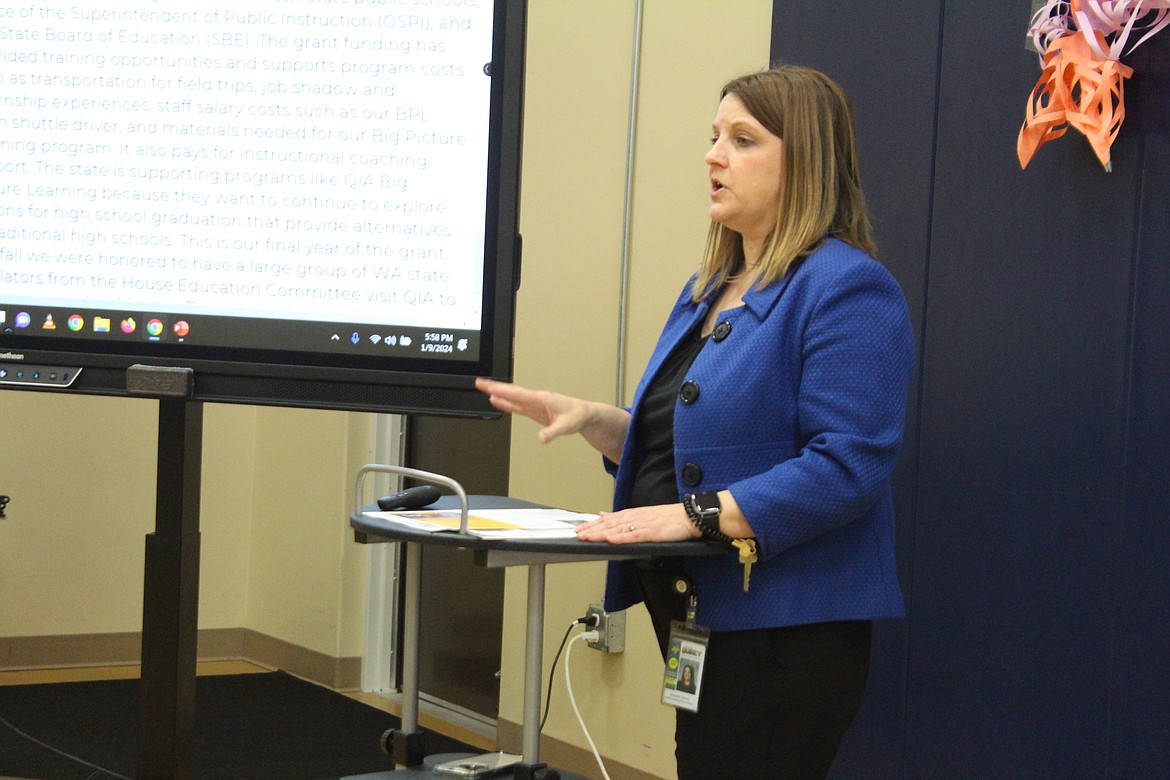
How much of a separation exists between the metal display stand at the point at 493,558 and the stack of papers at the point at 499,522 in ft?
0.07

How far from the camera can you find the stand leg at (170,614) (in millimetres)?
1549

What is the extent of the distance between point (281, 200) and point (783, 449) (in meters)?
0.72

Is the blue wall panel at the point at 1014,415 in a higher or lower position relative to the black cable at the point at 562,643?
higher

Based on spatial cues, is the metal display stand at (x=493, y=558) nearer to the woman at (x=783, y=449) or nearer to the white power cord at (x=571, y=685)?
the woman at (x=783, y=449)

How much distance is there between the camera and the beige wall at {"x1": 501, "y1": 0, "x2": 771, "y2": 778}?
3018 mm

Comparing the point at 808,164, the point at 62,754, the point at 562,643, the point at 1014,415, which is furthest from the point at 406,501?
the point at 62,754

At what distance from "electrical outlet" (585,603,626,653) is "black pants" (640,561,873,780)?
1.51 meters

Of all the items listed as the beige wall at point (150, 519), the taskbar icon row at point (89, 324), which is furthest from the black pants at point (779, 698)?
the beige wall at point (150, 519)

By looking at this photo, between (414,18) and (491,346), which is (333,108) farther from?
(491,346)

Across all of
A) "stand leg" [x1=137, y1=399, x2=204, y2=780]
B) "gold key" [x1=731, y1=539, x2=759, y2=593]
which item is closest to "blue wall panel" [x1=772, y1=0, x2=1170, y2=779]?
"gold key" [x1=731, y1=539, x2=759, y2=593]

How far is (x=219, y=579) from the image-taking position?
4.87 metres

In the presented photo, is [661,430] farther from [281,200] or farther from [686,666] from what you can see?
[281,200]

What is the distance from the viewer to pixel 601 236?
3293mm

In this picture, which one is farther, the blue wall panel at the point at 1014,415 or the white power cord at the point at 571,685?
the white power cord at the point at 571,685
